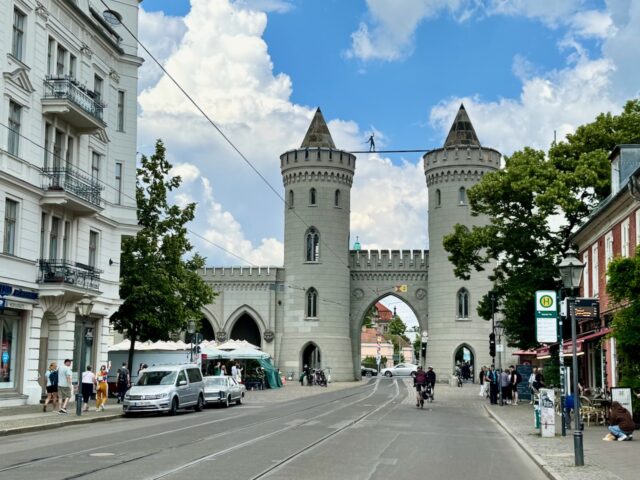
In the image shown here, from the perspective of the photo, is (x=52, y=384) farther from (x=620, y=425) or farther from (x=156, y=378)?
(x=620, y=425)

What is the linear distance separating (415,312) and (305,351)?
10.1 m

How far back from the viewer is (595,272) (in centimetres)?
3225

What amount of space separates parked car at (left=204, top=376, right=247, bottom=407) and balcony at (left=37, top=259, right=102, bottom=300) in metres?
6.32

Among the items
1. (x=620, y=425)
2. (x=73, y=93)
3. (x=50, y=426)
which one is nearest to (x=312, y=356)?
(x=73, y=93)

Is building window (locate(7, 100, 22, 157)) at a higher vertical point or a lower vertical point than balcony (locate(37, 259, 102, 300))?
higher

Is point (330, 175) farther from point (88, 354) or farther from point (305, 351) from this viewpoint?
point (88, 354)

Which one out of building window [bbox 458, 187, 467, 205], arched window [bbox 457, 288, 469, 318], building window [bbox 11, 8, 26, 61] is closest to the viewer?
building window [bbox 11, 8, 26, 61]

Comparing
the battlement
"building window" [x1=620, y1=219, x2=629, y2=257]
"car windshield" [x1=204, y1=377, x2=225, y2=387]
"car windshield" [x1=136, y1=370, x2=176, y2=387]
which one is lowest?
"car windshield" [x1=204, y1=377, x2=225, y2=387]

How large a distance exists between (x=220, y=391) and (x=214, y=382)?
0.82m

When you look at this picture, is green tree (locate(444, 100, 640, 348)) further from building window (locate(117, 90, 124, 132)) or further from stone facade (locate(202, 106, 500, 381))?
stone facade (locate(202, 106, 500, 381))

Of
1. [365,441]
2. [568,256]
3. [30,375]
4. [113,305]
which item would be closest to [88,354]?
[113,305]

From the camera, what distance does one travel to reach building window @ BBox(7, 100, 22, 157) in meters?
27.9

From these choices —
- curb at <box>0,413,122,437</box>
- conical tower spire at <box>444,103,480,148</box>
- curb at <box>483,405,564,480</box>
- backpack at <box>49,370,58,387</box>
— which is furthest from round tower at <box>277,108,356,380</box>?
curb at <box>483,405,564,480</box>

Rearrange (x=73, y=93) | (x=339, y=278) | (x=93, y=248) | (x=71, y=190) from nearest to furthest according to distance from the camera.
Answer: (x=71, y=190) → (x=73, y=93) → (x=93, y=248) → (x=339, y=278)
